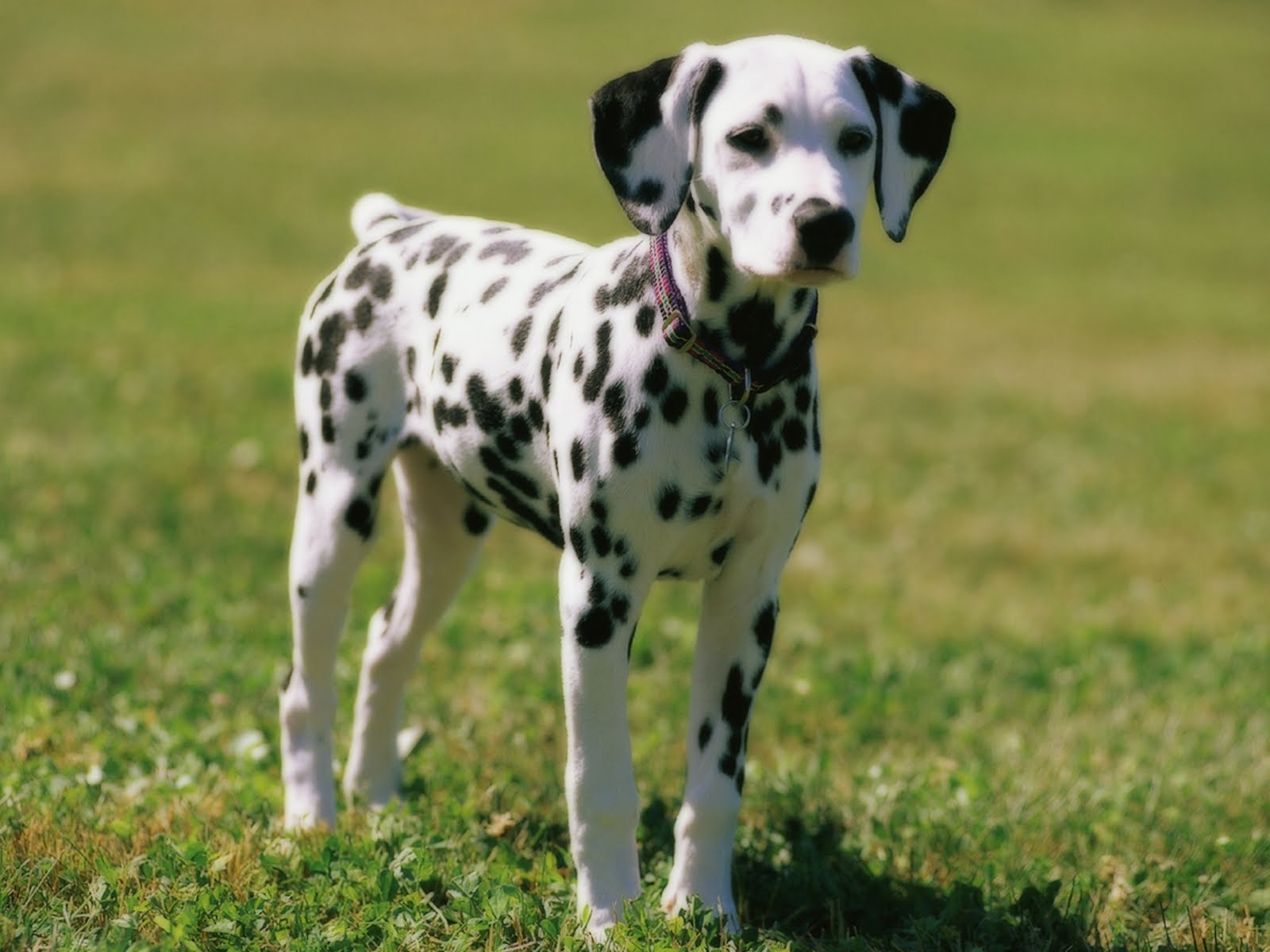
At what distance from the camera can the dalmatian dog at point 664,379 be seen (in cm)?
384

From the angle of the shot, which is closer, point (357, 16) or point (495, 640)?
point (495, 640)

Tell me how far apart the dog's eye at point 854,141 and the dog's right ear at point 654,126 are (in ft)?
1.15

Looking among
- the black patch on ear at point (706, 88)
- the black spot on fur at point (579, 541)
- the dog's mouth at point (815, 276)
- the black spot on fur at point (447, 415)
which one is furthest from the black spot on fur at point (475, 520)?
the dog's mouth at point (815, 276)

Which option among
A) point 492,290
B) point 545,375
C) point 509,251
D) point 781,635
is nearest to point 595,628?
point 545,375

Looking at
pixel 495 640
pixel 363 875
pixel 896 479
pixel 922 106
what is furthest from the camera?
pixel 896 479

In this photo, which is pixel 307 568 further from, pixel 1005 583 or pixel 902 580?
pixel 1005 583

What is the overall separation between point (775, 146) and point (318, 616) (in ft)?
7.49

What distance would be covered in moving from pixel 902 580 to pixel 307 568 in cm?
450

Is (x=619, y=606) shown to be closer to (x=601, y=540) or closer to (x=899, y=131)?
(x=601, y=540)

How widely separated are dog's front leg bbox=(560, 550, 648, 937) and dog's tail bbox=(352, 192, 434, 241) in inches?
71.0

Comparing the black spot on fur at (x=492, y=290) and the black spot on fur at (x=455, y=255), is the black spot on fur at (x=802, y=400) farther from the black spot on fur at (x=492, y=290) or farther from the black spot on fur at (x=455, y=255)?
the black spot on fur at (x=455, y=255)

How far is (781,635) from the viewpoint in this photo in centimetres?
775

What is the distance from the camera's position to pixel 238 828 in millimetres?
4836

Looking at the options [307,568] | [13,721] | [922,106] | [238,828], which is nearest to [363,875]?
[238,828]
